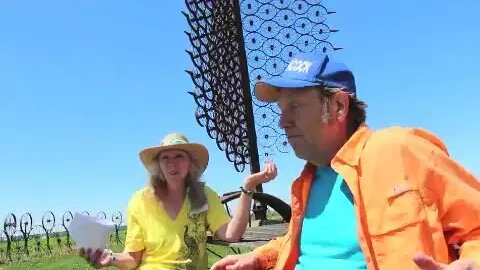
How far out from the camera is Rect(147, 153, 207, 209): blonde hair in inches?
150

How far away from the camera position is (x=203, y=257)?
379 centimetres

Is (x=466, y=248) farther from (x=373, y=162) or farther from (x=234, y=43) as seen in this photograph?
(x=234, y=43)

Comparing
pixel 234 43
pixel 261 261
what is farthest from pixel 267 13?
pixel 261 261

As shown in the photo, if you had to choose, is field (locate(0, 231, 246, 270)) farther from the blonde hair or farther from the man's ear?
the man's ear

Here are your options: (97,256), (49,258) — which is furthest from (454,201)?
(49,258)

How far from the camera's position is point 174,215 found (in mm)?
3789

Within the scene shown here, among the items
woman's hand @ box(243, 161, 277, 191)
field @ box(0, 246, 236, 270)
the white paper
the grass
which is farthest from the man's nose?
field @ box(0, 246, 236, 270)

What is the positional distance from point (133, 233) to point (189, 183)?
0.42m

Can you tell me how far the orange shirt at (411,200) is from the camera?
1.69 meters

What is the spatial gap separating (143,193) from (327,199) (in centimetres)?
200

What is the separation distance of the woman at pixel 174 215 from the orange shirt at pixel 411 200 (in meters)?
1.80

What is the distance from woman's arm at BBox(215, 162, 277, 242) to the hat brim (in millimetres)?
406

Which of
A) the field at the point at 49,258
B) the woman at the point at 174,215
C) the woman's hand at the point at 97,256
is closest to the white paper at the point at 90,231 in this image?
the woman's hand at the point at 97,256

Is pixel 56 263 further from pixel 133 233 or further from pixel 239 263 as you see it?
pixel 239 263
